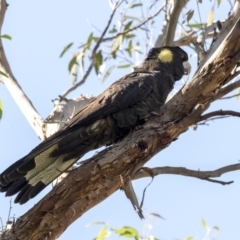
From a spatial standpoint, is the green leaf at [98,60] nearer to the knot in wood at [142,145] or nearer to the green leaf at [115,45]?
the green leaf at [115,45]

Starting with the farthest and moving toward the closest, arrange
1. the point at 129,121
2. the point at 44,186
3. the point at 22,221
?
the point at 129,121
the point at 44,186
the point at 22,221

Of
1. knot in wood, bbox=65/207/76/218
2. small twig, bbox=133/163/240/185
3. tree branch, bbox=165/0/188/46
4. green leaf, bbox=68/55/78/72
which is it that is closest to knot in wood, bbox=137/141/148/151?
small twig, bbox=133/163/240/185

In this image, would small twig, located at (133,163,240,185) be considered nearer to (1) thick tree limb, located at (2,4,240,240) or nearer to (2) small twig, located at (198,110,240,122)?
(1) thick tree limb, located at (2,4,240,240)

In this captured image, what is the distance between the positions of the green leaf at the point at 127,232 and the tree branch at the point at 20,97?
2.17 feet

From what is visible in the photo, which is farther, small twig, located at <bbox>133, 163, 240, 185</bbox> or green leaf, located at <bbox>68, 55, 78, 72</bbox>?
green leaf, located at <bbox>68, 55, 78, 72</bbox>

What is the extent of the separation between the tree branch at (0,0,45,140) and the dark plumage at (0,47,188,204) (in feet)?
1.04

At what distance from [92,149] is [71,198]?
60 centimetres

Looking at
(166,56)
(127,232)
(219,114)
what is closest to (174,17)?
(166,56)

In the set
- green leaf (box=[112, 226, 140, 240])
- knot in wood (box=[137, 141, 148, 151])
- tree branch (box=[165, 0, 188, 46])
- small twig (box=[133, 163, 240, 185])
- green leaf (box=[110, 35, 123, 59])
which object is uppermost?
tree branch (box=[165, 0, 188, 46])

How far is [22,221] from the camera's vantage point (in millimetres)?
2436


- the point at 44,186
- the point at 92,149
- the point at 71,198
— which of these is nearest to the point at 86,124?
the point at 92,149

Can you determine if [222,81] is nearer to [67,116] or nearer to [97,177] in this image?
[97,177]

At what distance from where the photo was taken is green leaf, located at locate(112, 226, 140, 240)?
329 centimetres

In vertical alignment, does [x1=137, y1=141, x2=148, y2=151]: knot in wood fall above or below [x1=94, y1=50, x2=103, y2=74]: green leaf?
above
